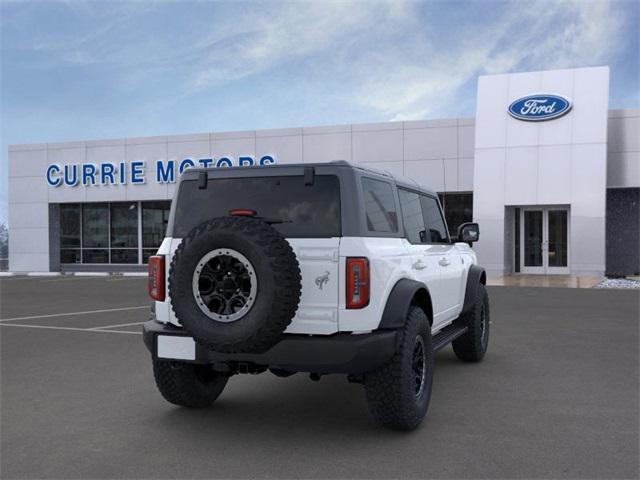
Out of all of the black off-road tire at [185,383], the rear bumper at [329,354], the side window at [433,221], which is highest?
the side window at [433,221]

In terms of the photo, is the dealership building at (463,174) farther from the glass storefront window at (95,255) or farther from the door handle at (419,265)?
the door handle at (419,265)

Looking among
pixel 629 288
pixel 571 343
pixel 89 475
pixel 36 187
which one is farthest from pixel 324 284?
pixel 36 187

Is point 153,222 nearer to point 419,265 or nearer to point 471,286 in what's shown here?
point 471,286

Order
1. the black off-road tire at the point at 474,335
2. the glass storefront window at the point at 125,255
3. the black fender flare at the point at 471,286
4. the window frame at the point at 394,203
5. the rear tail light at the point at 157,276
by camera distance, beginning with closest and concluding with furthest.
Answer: the window frame at the point at 394,203 < the rear tail light at the point at 157,276 < the black fender flare at the point at 471,286 < the black off-road tire at the point at 474,335 < the glass storefront window at the point at 125,255

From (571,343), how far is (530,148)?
15.2m

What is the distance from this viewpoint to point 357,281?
4.32m

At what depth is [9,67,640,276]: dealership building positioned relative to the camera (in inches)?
878

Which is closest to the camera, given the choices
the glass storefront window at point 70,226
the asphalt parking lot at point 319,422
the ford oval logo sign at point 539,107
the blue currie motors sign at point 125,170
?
the asphalt parking lot at point 319,422

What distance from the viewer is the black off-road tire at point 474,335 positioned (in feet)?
23.3

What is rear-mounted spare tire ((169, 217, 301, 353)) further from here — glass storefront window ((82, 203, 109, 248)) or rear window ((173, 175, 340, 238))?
glass storefront window ((82, 203, 109, 248))

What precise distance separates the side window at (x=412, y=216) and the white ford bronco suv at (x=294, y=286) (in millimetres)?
226

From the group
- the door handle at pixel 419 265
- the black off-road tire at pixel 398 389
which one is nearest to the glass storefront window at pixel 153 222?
the door handle at pixel 419 265

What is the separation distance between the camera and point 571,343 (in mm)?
8648

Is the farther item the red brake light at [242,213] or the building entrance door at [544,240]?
the building entrance door at [544,240]
